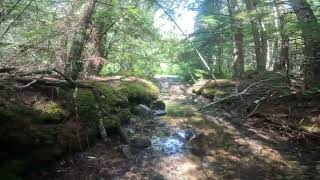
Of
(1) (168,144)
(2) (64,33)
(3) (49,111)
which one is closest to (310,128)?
(1) (168,144)

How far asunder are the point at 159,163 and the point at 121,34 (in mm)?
7849

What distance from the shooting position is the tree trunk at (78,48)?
8508mm

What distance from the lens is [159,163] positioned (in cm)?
633

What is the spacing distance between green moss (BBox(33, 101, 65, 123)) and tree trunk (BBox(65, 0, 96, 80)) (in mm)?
2507

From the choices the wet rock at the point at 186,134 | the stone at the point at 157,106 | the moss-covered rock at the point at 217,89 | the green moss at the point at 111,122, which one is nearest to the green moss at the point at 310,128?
the wet rock at the point at 186,134

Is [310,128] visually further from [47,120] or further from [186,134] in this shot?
[47,120]

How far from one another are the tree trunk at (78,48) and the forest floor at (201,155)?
80.5 inches

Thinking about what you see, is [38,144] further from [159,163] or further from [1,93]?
[159,163]

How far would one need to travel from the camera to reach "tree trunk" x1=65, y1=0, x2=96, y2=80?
851 cm

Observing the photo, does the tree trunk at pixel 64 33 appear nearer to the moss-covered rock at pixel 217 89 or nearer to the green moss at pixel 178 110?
the green moss at pixel 178 110

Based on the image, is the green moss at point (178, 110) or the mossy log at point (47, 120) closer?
the mossy log at point (47, 120)

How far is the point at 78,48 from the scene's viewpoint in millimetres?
8781

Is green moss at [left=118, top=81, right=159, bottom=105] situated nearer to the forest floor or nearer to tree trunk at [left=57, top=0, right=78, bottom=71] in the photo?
the forest floor

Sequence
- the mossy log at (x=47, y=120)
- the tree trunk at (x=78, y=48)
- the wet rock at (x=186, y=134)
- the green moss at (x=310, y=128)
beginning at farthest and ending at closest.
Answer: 1. the tree trunk at (x=78, y=48)
2. the wet rock at (x=186, y=134)
3. the green moss at (x=310, y=128)
4. the mossy log at (x=47, y=120)
